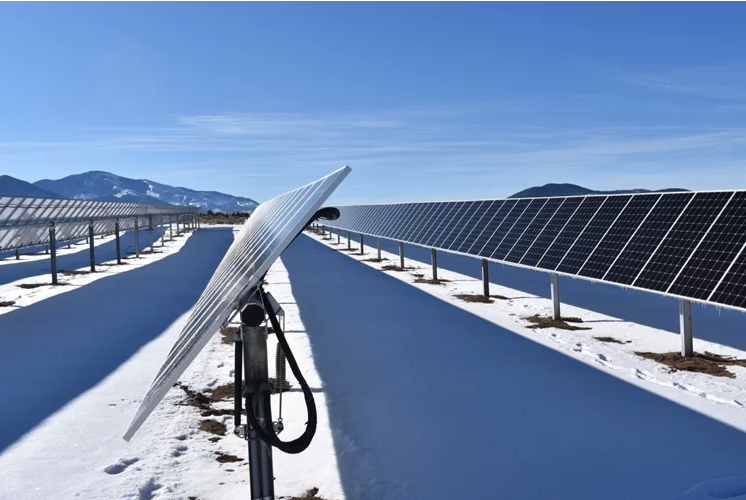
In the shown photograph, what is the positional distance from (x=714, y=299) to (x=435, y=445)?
631 centimetres

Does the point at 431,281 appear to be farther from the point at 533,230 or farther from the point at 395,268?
the point at 533,230

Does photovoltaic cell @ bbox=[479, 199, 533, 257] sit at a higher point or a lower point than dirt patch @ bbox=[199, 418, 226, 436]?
higher

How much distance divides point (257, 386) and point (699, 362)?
31.4 feet

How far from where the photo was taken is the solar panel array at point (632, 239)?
11.2m

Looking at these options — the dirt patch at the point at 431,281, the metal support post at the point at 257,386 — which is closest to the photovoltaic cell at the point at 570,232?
the dirt patch at the point at 431,281

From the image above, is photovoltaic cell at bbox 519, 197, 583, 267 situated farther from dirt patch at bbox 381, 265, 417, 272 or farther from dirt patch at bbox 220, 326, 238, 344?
dirt patch at bbox 381, 265, 417, 272

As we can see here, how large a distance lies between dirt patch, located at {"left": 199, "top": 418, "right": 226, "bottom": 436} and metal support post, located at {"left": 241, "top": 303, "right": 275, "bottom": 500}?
11.9 ft

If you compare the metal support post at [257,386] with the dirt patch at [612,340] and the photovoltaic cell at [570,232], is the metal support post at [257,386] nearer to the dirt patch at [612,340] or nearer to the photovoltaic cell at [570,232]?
the dirt patch at [612,340]

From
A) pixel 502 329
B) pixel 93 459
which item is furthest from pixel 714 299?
pixel 93 459

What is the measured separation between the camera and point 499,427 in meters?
8.05

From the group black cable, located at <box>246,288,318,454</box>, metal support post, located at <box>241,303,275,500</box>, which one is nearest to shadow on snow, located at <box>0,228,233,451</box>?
metal support post, located at <box>241,303,275,500</box>

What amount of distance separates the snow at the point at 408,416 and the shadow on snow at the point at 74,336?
0.07 m

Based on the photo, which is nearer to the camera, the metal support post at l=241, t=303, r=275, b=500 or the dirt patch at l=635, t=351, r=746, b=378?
the metal support post at l=241, t=303, r=275, b=500

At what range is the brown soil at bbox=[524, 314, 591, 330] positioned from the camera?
1477 cm
